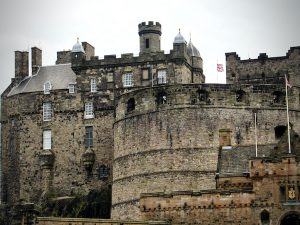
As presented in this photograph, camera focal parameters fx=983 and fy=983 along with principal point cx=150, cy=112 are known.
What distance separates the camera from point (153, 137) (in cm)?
6994

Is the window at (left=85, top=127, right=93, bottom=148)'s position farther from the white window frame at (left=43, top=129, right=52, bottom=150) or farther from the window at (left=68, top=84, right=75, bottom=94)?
the window at (left=68, top=84, right=75, bottom=94)

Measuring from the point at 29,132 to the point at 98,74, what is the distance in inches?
306

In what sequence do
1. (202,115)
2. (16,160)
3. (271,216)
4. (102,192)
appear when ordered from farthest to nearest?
1. (16,160)
2. (102,192)
3. (202,115)
4. (271,216)

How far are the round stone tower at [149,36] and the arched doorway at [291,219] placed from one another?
29.7m

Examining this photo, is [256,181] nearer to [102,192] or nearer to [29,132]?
[102,192]

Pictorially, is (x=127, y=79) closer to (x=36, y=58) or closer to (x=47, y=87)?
(x=47, y=87)

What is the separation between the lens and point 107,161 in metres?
79.1

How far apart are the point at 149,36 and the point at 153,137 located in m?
14.6

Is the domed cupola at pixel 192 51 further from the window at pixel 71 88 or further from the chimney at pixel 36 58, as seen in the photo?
the chimney at pixel 36 58

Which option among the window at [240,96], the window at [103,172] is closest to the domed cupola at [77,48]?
the window at [103,172]

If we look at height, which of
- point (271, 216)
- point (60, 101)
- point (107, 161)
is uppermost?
point (60, 101)

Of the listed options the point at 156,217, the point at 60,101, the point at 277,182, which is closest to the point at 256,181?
the point at 277,182

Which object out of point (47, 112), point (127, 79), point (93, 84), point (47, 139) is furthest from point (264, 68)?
point (47, 139)

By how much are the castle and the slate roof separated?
11cm
